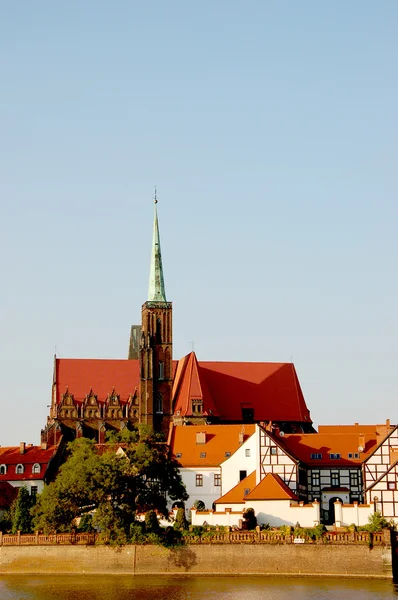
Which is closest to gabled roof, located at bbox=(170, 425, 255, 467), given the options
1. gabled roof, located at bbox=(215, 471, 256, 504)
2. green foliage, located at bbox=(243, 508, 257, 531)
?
gabled roof, located at bbox=(215, 471, 256, 504)

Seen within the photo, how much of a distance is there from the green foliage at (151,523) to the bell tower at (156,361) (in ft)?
124

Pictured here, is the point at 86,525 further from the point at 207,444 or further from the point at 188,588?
the point at 207,444

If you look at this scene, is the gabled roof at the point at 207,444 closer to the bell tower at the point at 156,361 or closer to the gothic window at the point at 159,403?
the bell tower at the point at 156,361

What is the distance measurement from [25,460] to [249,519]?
91.3 feet

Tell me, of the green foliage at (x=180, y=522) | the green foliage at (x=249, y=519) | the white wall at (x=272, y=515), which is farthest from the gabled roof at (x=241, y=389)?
the green foliage at (x=180, y=522)

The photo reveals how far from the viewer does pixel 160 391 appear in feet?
416

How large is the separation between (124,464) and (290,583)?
15124 millimetres

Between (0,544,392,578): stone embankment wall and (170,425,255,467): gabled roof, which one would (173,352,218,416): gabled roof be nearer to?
(170,425,255,467): gabled roof

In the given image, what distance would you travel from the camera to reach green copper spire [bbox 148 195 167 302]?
426 feet

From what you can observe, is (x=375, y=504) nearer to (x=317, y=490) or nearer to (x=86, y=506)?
(x=317, y=490)

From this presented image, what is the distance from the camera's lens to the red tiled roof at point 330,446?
10006 cm

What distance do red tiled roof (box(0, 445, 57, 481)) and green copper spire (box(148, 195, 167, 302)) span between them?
22532 mm

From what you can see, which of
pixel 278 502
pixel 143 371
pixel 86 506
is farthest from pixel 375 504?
pixel 143 371

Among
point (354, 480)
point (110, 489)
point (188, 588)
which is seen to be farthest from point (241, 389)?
point (188, 588)
